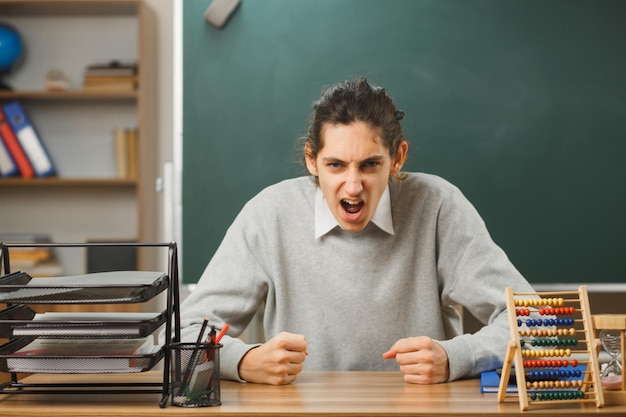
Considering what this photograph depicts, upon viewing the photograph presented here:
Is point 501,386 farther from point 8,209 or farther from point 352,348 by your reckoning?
point 8,209

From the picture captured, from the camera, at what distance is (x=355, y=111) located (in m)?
2.02

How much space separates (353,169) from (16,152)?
102 inches

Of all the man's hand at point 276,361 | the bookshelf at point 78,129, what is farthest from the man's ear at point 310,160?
the bookshelf at point 78,129

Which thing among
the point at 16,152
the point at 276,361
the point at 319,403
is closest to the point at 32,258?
the point at 16,152

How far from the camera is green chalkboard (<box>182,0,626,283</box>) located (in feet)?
10.8

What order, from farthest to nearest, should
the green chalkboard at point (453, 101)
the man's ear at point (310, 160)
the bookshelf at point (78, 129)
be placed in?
1. the bookshelf at point (78, 129)
2. the green chalkboard at point (453, 101)
3. the man's ear at point (310, 160)

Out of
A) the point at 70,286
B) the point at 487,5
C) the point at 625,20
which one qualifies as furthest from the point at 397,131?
the point at 625,20

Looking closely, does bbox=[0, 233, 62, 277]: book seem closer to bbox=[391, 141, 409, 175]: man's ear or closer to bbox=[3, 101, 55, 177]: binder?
bbox=[3, 101, 55, 177]: binder

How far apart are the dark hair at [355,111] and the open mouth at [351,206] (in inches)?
5.9

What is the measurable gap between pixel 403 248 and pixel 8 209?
275cm

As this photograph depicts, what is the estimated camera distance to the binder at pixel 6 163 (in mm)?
3982

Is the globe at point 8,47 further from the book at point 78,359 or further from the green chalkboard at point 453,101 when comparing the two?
the book at point 78,359

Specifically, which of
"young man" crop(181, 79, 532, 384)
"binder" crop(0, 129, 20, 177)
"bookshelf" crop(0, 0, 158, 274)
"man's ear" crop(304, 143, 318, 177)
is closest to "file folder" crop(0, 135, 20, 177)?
"binder" crop(0, 129, 20, 177)

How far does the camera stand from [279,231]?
7.22ft
